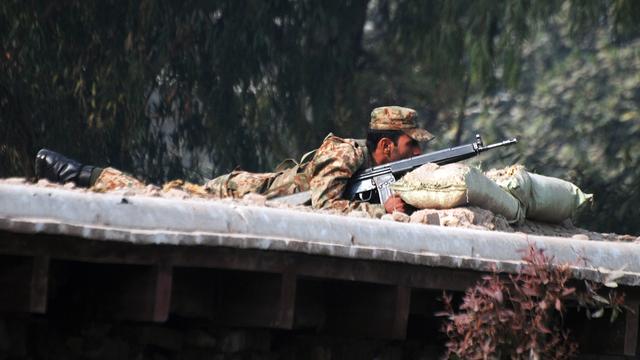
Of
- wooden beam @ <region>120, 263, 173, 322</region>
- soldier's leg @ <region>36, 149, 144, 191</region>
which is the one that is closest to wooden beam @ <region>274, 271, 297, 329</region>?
wooden beam @ <region>120, 263, 173, 322</region>

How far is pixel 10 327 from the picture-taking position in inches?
266

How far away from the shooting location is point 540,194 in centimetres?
984

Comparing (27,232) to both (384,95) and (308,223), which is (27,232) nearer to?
(308,223)

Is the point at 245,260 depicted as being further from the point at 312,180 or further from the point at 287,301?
the point at 312,180

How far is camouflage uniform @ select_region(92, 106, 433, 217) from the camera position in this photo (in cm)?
955

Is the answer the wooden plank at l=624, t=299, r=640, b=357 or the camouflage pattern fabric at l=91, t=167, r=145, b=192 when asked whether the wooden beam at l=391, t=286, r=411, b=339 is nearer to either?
the wooden plank at l=624, t=299, r=640, b=357

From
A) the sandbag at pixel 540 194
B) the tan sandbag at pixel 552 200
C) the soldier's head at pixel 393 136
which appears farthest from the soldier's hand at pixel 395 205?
the soldier's head at pixel 393 136

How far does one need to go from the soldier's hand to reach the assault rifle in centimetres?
60

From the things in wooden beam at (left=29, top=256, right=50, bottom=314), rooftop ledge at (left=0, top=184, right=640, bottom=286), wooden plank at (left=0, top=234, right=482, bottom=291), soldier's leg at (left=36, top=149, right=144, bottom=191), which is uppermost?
soldier's leg at (left=36, top=149, right=144, bottom=191)

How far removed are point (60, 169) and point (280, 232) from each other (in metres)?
3.88

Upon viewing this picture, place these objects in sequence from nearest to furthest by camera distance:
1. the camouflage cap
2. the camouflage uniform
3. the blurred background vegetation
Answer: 1. the camouflage uniform
2. the camouflage cap
3. the blurred background vegetation

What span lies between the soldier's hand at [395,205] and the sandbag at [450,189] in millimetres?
33

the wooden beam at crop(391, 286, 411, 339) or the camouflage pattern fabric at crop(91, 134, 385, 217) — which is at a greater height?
the camouflage pattern fabric at crop(91, 134, 385, 217)

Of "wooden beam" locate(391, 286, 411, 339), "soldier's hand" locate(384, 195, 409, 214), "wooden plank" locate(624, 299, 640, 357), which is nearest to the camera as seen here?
"wooden beam" locate(391, 286, 411, 339)
